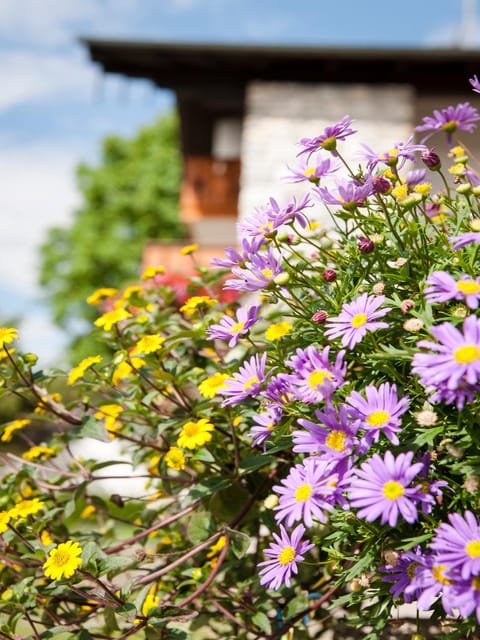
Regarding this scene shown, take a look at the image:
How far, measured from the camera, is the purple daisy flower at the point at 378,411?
1.08 meters

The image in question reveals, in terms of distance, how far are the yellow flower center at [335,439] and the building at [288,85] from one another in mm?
5230

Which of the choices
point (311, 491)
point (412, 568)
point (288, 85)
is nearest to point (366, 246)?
point (311, 491)

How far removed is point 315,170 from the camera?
4.72 ft

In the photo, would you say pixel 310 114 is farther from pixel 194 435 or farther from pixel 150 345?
pixel 194 435

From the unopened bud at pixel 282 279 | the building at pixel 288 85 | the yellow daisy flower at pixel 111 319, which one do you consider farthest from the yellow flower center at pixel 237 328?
the building at pixel 288 85

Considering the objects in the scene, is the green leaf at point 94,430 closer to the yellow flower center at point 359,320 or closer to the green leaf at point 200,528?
the green leaf at point 200,528

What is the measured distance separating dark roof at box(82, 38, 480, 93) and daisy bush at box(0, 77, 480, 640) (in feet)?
16.5

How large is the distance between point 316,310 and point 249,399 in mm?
336

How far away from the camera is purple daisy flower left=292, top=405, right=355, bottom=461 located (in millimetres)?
1098

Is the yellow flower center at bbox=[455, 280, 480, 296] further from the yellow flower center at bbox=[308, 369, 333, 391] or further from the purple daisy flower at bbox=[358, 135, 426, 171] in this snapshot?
the purple daisy flower at bbox=[358, 135, 426, 171]

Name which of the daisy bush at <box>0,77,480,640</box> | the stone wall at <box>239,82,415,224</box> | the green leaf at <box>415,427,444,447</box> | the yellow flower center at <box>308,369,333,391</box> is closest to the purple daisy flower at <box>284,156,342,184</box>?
the daisy bush at <box>0,77,480,640</box>

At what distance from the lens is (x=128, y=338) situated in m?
1.87

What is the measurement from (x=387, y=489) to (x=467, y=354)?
23 centimetres

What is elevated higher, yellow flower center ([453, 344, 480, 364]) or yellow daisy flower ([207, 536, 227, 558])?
yellow flower center ([453, 344, 480, 364])
